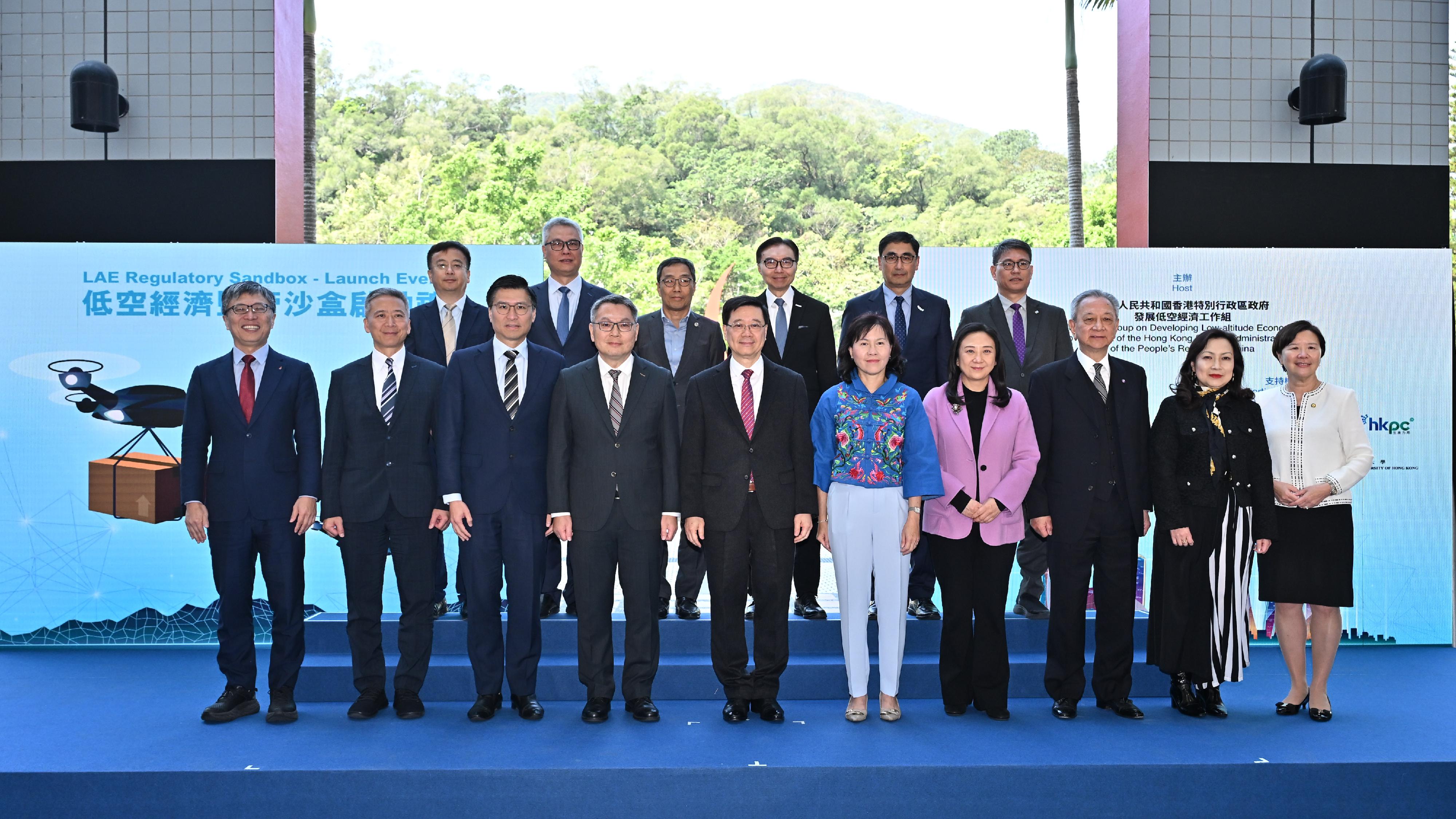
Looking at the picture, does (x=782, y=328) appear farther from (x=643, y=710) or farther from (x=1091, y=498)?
(x=643, y=710)

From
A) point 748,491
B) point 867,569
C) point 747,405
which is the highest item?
point 747,405

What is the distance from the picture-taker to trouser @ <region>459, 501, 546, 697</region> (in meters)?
3.78

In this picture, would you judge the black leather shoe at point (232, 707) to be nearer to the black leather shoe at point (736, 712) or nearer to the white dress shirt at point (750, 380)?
the black leather shoe at point (736, 712)

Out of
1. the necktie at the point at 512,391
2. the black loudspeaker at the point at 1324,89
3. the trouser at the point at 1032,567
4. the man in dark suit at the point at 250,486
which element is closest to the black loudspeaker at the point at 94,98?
the man in dark suit at the point at 250,486

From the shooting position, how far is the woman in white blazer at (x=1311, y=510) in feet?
12.8

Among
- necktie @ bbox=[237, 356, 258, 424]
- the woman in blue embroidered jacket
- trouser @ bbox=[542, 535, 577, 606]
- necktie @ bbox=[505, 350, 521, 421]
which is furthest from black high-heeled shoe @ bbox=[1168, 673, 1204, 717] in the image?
necktie @ bbox=[237, 356, 258, 424]

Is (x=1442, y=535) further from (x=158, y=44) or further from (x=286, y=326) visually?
(x=158, y=44)

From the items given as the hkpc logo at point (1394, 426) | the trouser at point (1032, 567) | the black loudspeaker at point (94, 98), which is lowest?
the trouser at point (1032, 567)

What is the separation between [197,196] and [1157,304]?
5215 millimetres

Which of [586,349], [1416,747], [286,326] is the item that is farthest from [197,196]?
[1416,747]

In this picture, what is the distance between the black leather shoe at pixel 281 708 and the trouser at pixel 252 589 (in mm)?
21

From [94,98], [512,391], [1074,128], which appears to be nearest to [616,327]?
[512,391]

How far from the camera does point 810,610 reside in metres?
4.42

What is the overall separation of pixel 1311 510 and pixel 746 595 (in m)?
2.25
